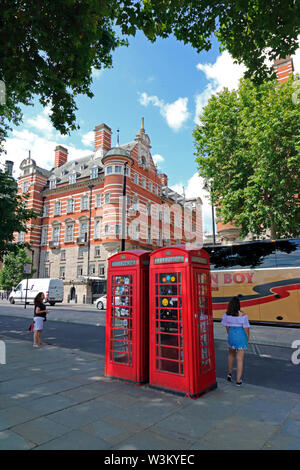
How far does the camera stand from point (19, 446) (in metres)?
3.13

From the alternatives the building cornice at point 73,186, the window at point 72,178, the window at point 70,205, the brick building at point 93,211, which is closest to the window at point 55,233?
the brick building at point 93,211

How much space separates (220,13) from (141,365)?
8046 millimetres

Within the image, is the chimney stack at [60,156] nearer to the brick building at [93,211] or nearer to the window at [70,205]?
the brick building at [93,211]

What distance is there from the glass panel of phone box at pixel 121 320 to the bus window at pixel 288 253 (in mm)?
9254

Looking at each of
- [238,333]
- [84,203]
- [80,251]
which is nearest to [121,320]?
[238,333]

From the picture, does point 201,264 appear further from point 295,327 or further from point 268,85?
point 268,85

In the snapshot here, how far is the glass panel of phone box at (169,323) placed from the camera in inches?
195

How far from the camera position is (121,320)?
5.82 m

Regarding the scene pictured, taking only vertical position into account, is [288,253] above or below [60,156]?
below

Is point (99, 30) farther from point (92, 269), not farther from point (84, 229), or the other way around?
point (84, 229)

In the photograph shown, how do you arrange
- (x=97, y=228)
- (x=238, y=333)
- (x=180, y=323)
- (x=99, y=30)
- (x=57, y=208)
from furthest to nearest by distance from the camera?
(x=57, y=208), (x=97, y=228), (x=99, y=30), (x=238, y=333), (x=180, y=323)

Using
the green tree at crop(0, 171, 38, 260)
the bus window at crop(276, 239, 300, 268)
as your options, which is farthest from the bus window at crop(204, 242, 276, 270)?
the green tree at crop(0, 171, 38, 260)

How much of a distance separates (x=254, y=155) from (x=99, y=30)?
13.2 meters
